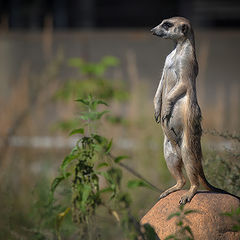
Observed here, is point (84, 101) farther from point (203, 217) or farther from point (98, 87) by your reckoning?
point (98, 87)

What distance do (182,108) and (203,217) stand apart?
1.86 ft

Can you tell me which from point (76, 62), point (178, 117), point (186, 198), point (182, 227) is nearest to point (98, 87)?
point (76, 62)

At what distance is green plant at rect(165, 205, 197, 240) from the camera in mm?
3023

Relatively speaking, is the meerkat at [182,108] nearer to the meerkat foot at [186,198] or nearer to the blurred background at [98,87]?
the meerkat foot at [186,198]

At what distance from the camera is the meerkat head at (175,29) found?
3412 mm

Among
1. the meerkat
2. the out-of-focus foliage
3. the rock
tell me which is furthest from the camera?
Result: the out-of-focus foliage

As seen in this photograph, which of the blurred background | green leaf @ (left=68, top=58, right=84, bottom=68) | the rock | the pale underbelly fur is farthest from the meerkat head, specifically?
green leaf @ (left=68, top=58, right=84, bottom=68)

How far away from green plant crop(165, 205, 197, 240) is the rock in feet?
0.09

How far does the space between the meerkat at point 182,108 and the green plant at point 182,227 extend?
111 mm

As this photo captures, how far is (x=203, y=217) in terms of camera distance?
3.27 meters

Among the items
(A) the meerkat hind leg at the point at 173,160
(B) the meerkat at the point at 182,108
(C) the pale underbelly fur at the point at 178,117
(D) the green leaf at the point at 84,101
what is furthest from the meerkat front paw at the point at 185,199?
(D) the green leaf at the point at 84,101

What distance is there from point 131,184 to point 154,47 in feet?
20.9

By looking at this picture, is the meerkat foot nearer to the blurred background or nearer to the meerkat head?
the blurred background

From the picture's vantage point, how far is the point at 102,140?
144 inches
